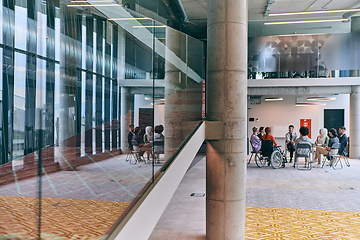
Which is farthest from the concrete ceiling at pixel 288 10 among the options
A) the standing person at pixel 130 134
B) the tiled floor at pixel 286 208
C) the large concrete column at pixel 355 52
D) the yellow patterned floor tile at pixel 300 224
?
the standing person at pixel 130 134

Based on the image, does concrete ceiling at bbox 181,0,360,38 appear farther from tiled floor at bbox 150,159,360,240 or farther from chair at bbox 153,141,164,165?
chair at bbox 153,141,164,165

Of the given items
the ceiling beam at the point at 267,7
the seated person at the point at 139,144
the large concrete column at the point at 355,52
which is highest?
the ceiling beam at the point at 267,7

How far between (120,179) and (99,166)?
0.22m

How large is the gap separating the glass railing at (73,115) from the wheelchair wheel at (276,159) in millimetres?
9881

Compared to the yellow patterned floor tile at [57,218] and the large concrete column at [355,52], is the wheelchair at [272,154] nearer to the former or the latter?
the large concrete column at [355,52]

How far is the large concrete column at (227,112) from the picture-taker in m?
5.00

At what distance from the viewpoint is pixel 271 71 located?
1378 centimetres

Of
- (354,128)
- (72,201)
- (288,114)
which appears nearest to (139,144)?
(72,201)

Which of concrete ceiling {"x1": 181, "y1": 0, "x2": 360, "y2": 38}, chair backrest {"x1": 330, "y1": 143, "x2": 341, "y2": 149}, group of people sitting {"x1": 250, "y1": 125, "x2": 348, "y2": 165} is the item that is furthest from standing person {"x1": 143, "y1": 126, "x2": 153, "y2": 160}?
concrete ceiling {"x1": 181, "y1": 0, "x2": 360, "y2": 38}

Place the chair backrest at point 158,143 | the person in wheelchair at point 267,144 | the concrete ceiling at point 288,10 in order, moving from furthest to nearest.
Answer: the concrete ceiling at point 288,10 < the person in wheelchair at point 267,144 < the chair backrest at point 158,143

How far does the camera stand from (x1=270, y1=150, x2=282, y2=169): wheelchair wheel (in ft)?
36.7

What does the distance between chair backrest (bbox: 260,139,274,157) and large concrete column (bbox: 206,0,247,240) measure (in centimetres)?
617

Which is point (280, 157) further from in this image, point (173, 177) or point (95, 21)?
point (95, 21)

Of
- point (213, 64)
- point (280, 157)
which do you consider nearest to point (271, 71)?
point (280, 157)
